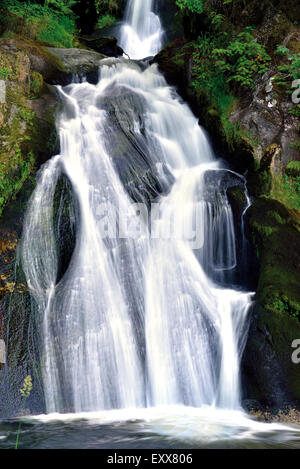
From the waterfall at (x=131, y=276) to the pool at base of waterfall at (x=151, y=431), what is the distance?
11.6 inches

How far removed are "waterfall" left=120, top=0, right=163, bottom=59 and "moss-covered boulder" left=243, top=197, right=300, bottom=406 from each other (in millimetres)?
10723

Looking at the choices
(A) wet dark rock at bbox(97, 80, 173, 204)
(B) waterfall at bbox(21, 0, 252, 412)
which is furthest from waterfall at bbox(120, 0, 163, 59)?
(B) waterfall at bbox(21, 0, 252, 412)

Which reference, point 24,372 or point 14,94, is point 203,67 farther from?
point 24,372

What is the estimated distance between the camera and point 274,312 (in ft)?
18.1

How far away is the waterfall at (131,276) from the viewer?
5426 mm

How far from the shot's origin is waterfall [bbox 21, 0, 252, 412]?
543cm

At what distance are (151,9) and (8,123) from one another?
1266cm

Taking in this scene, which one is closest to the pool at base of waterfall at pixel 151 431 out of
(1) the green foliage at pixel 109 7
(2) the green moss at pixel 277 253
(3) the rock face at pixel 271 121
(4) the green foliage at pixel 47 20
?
(2) the green moss at pixel 277 253

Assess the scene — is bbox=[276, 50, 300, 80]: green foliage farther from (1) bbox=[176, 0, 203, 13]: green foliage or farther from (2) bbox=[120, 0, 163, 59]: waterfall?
(2) bbox=[120, 0, 163, 59]: waterfall

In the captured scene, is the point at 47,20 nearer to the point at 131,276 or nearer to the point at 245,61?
the point at 245,61

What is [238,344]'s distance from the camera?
18.5ft

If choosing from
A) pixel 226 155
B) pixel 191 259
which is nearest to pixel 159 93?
pixel 226 155

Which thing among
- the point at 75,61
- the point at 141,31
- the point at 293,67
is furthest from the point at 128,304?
the point at 141,31

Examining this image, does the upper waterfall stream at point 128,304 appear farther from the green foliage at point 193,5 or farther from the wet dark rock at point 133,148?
the green foliage at point 193,5
